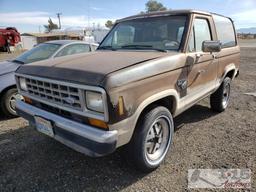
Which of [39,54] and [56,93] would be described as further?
[39,54]

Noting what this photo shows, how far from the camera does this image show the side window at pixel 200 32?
3748 mm

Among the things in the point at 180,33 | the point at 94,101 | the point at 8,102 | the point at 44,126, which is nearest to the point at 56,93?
the point at 44,126

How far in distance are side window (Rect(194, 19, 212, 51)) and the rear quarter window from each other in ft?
1.52

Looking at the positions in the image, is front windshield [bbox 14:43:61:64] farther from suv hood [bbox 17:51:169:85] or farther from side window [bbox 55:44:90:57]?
suv hood [bbox 17:51:169:85]

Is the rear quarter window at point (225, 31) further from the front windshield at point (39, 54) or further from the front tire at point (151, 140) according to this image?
the front windshield at point (39, 54)

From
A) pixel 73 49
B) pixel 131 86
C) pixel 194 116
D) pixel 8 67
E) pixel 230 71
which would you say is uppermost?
pixel 73 49

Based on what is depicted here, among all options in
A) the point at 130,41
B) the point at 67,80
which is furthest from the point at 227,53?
the point at 67,80

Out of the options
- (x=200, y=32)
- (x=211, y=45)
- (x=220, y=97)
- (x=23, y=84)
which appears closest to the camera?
(x=23, y=84)

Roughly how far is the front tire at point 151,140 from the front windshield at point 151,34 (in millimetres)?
1053

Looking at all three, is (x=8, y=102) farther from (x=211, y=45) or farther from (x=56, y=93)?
(x=211, y=45)

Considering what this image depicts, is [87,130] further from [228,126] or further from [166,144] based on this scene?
[228,126]

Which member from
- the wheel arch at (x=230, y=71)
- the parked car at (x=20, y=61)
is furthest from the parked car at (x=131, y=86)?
the parked car at (x=20, y=61)

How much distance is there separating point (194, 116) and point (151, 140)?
89.4 inches

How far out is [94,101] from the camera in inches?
94.0
